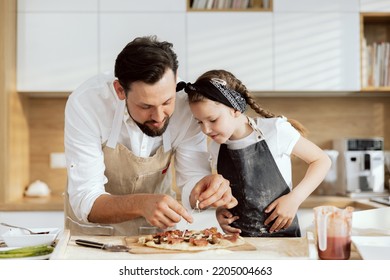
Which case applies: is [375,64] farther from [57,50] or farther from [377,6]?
[57,50]

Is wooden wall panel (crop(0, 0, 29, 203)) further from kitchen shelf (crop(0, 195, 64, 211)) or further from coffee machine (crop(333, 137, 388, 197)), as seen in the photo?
coffee machine (crop(333, 137, 388, 197))

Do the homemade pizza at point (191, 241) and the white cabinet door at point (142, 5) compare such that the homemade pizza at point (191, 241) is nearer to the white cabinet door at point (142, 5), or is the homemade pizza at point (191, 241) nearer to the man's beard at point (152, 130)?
the man's beard at point (152, 130)

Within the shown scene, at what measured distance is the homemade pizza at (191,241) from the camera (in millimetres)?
884

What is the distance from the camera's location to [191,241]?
90cm

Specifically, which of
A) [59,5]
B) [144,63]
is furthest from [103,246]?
[59,5]

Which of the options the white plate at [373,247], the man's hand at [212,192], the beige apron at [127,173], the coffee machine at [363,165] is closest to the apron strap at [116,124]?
the beige apron at [127,173]

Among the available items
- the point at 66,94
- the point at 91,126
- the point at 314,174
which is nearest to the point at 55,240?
the point at 91,126

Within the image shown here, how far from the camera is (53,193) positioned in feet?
6.89

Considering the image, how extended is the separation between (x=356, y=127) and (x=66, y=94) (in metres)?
0.99

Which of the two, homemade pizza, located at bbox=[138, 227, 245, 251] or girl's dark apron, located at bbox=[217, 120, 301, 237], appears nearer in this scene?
homemade pizza, located at bbox=[138, 227, 245, 251]

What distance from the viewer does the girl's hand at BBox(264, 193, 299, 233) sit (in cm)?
121

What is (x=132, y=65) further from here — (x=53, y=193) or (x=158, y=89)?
(x=53, y=193)

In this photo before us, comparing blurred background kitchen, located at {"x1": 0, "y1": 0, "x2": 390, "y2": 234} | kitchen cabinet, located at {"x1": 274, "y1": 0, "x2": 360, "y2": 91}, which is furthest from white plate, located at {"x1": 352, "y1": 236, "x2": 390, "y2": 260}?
kitchen cabinet, located at {"x1": 274, "y1": 0, "x2": 360, "y2": 91}

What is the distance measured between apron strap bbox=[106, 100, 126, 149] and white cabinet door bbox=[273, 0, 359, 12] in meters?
0.98
